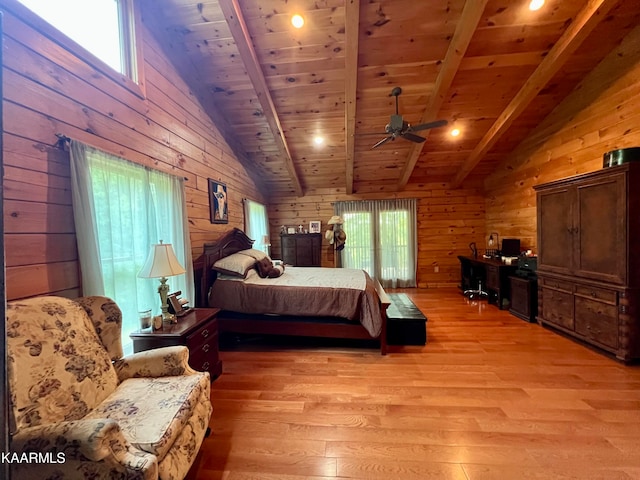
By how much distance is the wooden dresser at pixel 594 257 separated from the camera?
2387 mm

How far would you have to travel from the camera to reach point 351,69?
2.97 metres

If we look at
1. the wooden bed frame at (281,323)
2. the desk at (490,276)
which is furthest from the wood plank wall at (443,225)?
the wooden bed frame at (281,323)

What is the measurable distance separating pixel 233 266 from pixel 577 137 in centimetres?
484

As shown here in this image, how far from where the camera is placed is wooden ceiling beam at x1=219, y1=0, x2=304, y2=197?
2.42m

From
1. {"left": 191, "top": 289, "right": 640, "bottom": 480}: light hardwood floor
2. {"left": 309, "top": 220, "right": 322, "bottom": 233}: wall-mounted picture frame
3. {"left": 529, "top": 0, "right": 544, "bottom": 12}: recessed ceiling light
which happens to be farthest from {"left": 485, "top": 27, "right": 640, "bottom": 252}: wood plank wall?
{"left": 309, "top": 220, "right": 322, "bottom": 233}: wall-mounted picture frame

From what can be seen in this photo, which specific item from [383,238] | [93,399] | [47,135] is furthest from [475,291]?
[47,135]

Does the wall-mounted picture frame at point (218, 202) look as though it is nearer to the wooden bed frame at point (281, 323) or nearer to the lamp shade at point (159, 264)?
the wooden bed frame at point (281, 323)

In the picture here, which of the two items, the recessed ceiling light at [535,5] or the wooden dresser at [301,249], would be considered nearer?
the recessed ceiling light at [535,5]

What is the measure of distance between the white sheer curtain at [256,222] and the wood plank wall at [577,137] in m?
4.79

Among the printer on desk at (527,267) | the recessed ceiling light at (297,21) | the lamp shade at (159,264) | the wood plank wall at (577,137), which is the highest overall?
the recessed ceiling light at (297,21)

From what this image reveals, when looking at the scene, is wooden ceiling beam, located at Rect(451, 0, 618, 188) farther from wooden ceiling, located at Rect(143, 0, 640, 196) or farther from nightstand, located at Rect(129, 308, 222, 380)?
nightstand, located at Rect(129, 308, 222, 380)

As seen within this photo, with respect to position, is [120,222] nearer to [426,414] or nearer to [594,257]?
[426,414]

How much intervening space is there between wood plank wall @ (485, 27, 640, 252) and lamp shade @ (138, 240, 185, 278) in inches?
186

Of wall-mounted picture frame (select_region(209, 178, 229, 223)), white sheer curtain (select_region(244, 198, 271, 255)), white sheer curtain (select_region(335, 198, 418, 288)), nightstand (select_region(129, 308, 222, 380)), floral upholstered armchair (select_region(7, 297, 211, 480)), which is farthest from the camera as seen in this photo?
white sheer curtain (select_region(335, 198, 418, 288))
